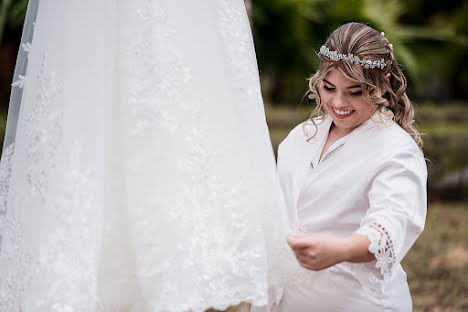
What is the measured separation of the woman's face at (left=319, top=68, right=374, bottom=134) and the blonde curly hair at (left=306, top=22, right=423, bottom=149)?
0.02 meters

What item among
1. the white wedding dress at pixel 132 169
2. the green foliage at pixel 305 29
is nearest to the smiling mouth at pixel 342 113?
the white wedding dress at pixel 132 169

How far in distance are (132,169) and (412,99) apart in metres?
5.22

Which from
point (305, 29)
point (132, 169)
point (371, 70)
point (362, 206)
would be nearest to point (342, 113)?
point (371, 70)

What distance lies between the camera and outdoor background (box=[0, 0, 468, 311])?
4.44 m

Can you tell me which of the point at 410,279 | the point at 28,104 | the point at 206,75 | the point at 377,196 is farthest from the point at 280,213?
the point at 410,279

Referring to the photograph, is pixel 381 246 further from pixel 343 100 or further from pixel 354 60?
pixel 354 60

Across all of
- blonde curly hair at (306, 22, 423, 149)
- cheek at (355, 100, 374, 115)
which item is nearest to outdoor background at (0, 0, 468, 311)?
blonde curly hair at (306, 22, 423, 149)

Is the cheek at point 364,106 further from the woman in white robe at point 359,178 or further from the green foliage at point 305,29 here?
the green foliage at point 305,29

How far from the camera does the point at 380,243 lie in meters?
1.60

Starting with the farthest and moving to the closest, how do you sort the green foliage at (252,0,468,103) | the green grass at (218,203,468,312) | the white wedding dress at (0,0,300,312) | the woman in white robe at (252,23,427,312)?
the green foliage at (252,0,468,103) < the green grass at (218,203,468,312) < the woman in white robe at (252,23,427,312) < the white wedding dress at (0,0,300,312)

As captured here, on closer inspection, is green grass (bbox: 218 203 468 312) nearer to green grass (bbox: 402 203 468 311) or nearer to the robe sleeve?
green grass (bbox: 402 203 468 311)

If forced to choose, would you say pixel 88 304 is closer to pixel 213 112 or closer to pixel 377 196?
pixel 213 112

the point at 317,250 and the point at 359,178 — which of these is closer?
the point at 317,250

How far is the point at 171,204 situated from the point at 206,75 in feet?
1.29
